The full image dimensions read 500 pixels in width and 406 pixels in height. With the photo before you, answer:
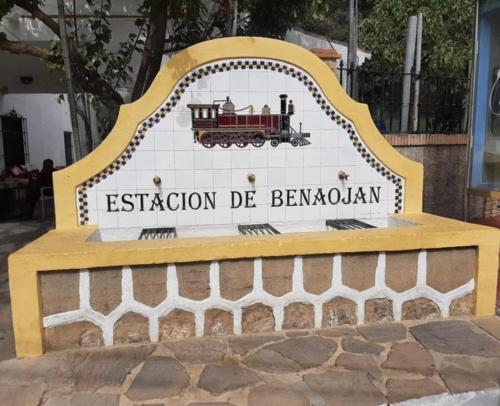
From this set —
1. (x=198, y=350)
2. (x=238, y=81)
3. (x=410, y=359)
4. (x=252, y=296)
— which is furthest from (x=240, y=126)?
(x=410, y=359)

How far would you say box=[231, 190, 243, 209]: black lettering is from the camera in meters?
4.19

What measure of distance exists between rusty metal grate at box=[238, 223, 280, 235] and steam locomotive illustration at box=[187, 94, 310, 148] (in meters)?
0.75

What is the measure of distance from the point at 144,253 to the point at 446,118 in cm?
563

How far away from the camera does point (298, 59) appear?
162 inches

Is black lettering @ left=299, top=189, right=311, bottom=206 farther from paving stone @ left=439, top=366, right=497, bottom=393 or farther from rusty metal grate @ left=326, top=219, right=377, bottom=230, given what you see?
paving stone @ left=439, top=366, right=497, bottom=393

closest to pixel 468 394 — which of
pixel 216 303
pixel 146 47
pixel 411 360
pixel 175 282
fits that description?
pixel 411 360

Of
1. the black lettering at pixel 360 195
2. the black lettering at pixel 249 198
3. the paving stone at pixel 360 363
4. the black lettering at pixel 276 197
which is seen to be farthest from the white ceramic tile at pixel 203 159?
the paving stone at pixel 360 363

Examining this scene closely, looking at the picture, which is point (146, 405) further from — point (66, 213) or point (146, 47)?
A: point (146, 47)

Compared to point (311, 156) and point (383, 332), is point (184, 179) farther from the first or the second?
point (383, 332)

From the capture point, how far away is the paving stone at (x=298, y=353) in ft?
9.50

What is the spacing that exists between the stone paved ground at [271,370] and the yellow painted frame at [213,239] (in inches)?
15.8

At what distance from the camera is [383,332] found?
336 centimetres

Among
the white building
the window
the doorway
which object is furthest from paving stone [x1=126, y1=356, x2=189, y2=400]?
the window

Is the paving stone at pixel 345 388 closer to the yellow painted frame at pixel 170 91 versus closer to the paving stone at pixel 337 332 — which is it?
the paving stone at pixel 337 332
